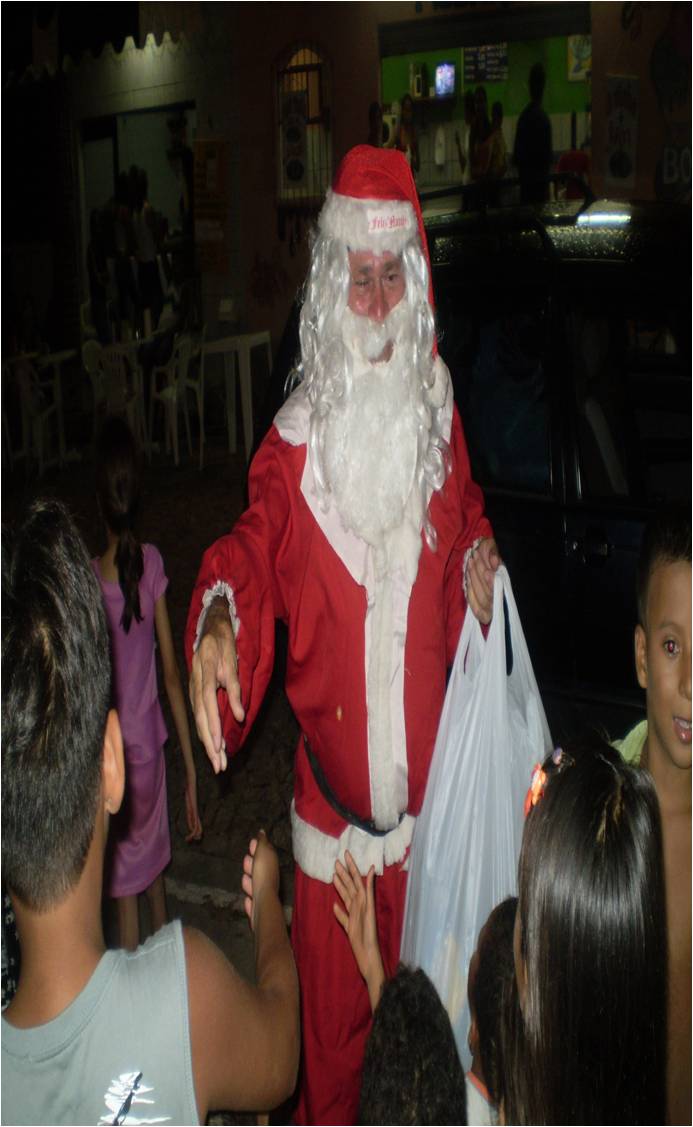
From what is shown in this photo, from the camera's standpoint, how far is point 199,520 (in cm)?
988

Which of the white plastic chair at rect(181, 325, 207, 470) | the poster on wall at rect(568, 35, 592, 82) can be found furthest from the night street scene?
the poster on wall at rect(568, 35, 592, 82)

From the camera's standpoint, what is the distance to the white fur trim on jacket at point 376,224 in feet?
9.09

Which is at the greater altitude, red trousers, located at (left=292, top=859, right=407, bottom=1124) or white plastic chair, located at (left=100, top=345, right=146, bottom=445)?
white plastic chair, located at (left=100, top=345, right=146, bottom=445)

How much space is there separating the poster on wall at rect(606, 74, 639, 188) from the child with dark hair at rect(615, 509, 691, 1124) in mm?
9962

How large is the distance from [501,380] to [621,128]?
27.7ft

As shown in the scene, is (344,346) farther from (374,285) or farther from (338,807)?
(338,807)

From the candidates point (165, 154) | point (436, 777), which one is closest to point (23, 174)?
point (165, 154)

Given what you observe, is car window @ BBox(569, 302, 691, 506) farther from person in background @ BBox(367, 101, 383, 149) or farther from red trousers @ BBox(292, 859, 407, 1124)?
person in background @ BBox(367, 101, 383, 149)

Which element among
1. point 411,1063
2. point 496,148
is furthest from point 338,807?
point 496,148

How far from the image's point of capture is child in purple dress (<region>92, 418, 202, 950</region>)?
346 centimetres

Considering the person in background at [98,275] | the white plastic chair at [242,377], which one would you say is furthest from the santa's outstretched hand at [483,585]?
the person in background at [98,275]

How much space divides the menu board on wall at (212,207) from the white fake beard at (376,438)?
12.1 meters

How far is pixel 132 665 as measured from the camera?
3.50 m

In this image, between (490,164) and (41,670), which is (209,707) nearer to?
(41,670)
